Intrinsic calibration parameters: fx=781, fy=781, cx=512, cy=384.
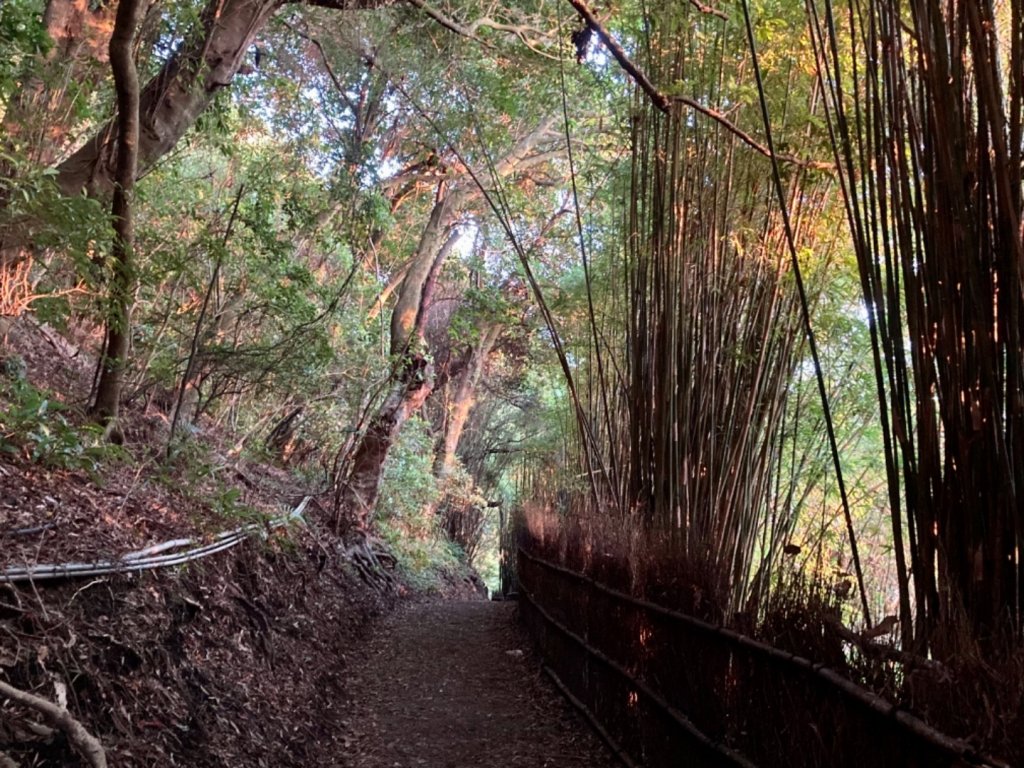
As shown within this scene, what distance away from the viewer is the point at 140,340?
4832 mm

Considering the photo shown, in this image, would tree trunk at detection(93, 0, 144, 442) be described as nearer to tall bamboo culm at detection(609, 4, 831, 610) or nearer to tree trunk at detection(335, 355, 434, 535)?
tall bamboo culm at detection(609, 4, 831, 610)

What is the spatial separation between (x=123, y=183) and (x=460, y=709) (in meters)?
2.91

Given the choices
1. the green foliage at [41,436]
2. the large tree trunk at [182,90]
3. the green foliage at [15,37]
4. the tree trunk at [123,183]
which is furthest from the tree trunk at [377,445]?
the green foliage at [15,37]

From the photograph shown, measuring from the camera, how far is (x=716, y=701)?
2.13 metres

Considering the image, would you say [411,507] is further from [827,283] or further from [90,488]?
[827,283]

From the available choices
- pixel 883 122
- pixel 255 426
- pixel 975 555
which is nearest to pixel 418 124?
pixel 255 426

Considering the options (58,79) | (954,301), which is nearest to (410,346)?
(58,79)

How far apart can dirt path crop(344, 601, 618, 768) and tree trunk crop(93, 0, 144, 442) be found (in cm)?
187

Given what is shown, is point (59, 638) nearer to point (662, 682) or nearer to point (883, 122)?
point (662, 682)

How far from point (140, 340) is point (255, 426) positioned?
2120mm

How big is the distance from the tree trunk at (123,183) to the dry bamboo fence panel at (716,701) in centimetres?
233

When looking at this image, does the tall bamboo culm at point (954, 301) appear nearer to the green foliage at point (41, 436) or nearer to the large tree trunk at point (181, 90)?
the green foliage at point (41, 436)

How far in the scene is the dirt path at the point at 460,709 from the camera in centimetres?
324

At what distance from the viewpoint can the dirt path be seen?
324cm
